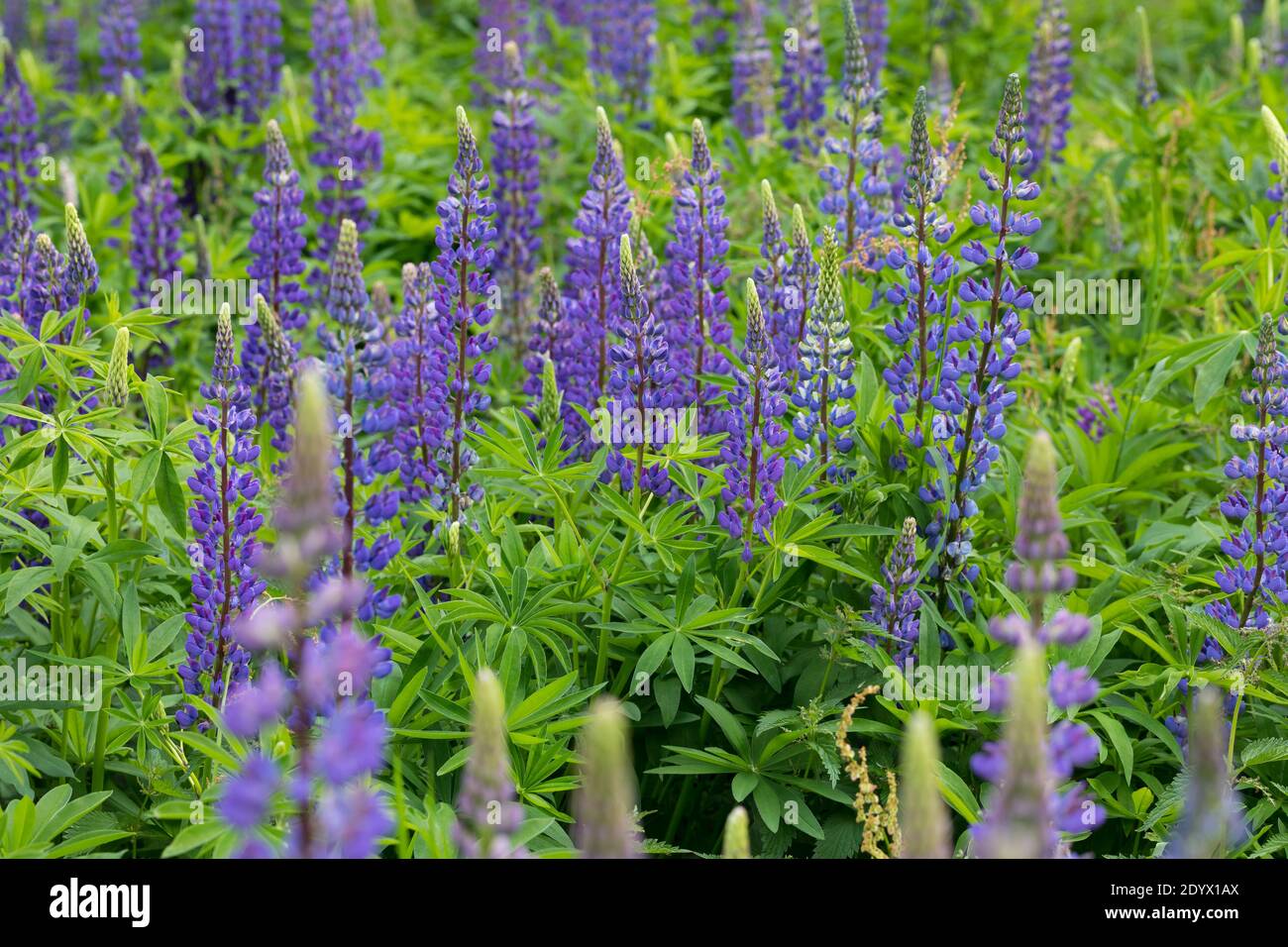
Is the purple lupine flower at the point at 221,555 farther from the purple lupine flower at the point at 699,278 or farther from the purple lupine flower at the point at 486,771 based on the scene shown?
the purple lupine flower at the point at 486,771

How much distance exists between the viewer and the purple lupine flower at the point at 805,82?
723 cm

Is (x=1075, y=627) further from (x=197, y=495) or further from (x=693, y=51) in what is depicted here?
(x=693, y=51)

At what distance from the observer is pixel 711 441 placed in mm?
4273

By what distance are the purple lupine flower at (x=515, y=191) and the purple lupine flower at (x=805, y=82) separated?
4.66 feet

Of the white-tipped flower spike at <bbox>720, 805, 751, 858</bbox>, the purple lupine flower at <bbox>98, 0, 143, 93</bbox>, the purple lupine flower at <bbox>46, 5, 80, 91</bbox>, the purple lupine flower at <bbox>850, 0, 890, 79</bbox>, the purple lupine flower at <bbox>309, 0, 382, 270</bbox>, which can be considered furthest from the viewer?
the purple lupine flower at <bbox>46, 5, 80, 91</bbox>

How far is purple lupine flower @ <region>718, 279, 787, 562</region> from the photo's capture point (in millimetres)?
4059

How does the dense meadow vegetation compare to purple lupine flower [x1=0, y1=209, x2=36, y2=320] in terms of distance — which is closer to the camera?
the dense meadow vegetation

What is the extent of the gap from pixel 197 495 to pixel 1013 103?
8.59ft

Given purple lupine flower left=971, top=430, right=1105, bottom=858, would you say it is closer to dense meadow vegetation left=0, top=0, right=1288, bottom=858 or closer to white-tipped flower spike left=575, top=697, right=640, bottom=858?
dense meadow vegetation left=0, top=0, right=1288, bottom=858

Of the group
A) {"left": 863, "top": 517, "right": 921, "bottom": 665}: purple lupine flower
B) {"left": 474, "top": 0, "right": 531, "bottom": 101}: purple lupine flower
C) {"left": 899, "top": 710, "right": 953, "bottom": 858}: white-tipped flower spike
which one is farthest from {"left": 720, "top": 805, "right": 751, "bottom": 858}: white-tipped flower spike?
{"left": 474, "top": 0, "right": 531, "bottom": 101}: purple lupine flower

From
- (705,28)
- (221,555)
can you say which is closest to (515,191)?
(221,555)

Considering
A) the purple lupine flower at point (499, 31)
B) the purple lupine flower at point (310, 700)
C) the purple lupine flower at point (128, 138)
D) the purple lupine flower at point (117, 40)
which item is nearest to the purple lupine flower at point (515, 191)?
the purple lupine flower at point (128, 138)

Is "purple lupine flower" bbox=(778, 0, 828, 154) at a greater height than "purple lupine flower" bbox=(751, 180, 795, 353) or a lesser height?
greater

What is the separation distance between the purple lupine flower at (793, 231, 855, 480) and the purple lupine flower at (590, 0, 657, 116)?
4057 millimetres
